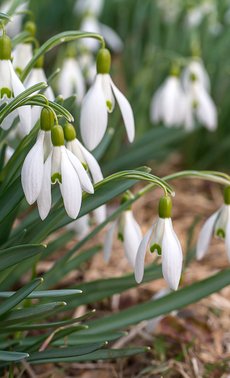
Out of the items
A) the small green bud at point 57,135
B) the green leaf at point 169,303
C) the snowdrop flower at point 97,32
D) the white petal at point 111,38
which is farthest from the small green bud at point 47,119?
the white petal at point 111,38

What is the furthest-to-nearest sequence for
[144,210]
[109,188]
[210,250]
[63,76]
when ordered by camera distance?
[144,210], [210,250], [63,76], [109,188]

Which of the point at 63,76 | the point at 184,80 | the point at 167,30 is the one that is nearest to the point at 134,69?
the point at 167,30

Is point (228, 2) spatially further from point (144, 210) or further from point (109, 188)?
point (109, 188)

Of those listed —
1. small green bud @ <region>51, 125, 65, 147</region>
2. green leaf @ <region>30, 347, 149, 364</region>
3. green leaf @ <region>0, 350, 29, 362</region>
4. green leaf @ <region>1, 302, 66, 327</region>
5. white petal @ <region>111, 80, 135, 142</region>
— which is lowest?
green leaf @ <region>30, 347, 149, 364</region>

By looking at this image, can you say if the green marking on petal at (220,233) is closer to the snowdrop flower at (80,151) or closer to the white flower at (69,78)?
the snowdrop flower at (80,151)

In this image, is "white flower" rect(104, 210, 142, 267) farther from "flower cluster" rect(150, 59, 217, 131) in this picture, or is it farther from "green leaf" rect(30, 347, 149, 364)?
"flower cluster" rect(150, 59, 217, 131)

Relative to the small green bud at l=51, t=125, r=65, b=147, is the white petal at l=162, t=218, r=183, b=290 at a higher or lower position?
lower

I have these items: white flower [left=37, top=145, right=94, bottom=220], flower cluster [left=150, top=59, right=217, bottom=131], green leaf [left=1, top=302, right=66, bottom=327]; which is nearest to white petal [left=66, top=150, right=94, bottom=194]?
white flower [left=37, top=145, right=94, bottom=220]
